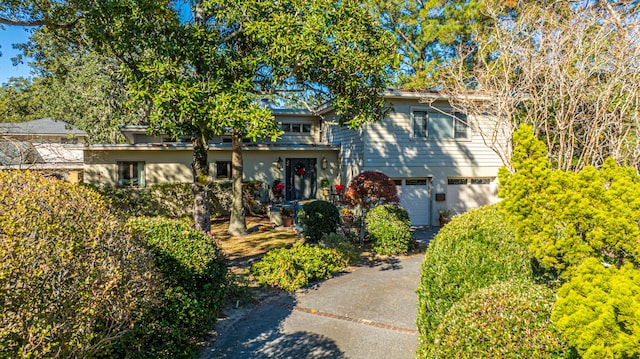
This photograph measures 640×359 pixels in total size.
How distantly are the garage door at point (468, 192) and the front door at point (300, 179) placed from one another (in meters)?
7.72

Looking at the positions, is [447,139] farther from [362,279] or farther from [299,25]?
[299,25]

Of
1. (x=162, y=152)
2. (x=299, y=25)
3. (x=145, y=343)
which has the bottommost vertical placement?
(x=145, y=343)

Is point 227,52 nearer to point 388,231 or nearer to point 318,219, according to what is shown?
point 318,219

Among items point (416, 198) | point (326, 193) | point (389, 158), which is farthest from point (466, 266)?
point (326, 193)

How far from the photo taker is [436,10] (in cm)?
2308

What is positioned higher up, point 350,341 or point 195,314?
point 195,314

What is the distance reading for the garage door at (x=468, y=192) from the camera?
666 inches

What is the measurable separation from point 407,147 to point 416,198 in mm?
2477

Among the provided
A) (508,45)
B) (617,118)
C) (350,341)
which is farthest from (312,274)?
(617,118)

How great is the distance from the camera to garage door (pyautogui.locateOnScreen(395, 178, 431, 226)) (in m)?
16.3

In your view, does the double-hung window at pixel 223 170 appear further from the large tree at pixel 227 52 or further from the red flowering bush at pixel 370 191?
the large tree at pixel 227 52

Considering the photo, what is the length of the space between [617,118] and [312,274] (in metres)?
10.6

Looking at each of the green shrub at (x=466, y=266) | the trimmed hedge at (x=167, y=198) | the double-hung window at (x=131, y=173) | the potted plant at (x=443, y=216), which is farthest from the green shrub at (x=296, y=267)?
the double-hung window at (x=131, y=173)

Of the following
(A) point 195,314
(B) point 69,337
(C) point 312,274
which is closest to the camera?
(B) point 69,337
